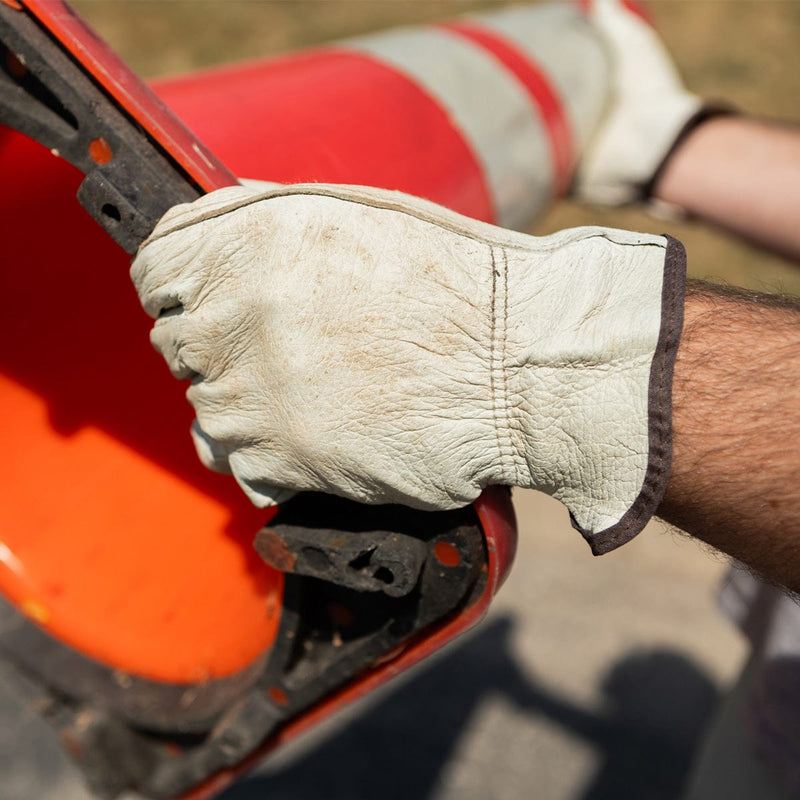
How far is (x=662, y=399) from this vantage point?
776mm

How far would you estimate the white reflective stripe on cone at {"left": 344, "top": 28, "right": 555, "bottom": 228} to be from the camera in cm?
180

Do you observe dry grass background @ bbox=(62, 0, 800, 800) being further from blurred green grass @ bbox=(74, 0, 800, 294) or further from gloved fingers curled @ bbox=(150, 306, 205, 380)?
blurred green grass @ bbox=(74, 0, 800, 294)

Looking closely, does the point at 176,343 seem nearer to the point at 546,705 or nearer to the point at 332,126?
the point at 332,126

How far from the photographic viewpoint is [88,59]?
89cm

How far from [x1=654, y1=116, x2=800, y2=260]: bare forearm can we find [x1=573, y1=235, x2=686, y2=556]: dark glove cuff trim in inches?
51.1

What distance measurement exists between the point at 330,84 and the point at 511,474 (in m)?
1.05

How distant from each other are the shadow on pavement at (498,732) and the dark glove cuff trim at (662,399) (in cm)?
175

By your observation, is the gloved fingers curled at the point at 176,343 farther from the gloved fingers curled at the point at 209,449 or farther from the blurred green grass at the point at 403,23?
the blurred green grass at the point at 403,23

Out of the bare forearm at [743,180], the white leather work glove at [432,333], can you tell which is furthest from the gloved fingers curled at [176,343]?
the bare forearm at [743,180]

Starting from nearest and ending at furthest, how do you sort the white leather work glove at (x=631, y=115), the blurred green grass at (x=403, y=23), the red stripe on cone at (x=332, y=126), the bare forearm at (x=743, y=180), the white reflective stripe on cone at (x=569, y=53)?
the red stripe on cone at (x=332, y=126)
the bare forearm at (x=743, y=180)
the white reflective stripe on cone at (x=569, y=53)
the white leather work glove at (x=631, y=115)
the blurred green grass at (x=403, y=23)

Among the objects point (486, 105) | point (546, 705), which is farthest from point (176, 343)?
point (546, 705)

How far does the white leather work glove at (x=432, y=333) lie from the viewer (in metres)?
0.81

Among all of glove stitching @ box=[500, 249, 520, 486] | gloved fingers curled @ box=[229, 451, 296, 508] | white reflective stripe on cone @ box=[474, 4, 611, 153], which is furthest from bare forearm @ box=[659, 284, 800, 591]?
white reflective stripe on cone @ box=[474, 4, 611, 153]

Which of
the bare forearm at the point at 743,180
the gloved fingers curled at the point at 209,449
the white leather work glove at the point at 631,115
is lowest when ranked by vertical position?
the bare forearm at the point at 743,180
